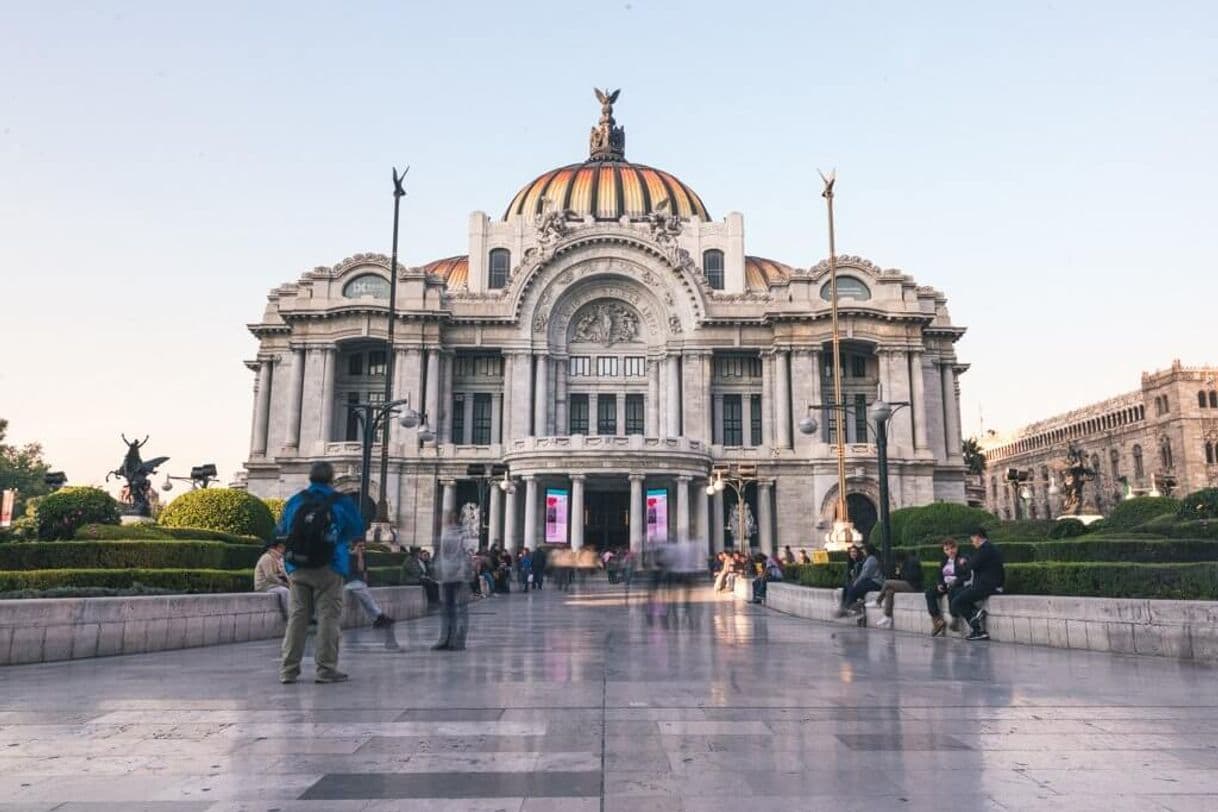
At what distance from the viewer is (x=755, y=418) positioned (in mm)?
58406

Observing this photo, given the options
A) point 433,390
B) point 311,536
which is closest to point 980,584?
point 311,536

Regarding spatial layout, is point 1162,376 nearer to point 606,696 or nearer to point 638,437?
point 638,437

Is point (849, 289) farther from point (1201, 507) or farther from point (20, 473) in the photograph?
point (20, 473)

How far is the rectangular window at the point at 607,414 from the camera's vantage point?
58.1 meters

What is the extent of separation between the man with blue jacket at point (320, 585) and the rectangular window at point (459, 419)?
48.4 m

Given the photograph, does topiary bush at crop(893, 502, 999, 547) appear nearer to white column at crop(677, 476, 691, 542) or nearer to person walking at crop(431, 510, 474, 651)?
white column at crop(677, 476, 691, 542)

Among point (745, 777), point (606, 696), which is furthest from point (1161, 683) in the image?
point (745, 777)

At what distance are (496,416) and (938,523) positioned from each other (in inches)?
1180

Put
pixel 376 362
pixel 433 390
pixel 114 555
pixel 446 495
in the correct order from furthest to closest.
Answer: pixel 376 362
pixel 433 390
pixel 446 495
pixel 114 555

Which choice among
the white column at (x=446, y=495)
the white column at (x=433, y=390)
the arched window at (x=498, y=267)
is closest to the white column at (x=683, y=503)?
the white column at (x=446, y=495)

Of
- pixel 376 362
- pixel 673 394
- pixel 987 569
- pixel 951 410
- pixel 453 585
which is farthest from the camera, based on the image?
pixel 951 410

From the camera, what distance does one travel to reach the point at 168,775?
212 inches

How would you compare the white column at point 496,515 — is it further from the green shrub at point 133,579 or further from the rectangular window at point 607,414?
the green shrub at point 133,579

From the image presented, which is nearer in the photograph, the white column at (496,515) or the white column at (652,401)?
the white column at (496,515)
